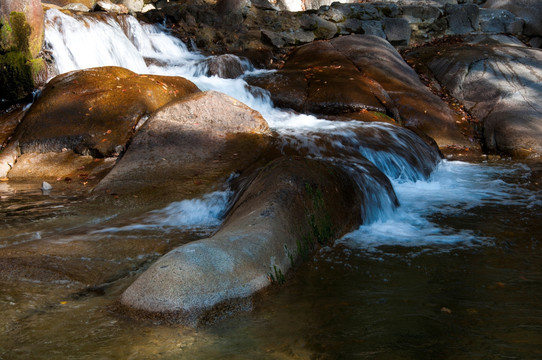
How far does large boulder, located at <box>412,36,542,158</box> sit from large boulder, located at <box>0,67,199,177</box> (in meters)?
7.18

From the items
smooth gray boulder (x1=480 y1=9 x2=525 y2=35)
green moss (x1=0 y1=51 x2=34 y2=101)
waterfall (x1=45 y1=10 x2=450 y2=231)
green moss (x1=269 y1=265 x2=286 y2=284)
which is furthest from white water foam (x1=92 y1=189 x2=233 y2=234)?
smooth gray boulder (x1=480 y1=9 x2=525 y2=35)

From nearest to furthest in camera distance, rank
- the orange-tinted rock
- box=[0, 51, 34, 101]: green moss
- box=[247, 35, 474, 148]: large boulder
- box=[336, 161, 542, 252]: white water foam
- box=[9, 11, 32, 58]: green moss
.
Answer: box=[336, 161, 542, 252]: white water foam
box=[0, 51, 34, 101]: green moss
box=[9, 11, 32, 58]: green moss
box=[247, 35, 474, 148]: large boulder
the orange-tinted rock

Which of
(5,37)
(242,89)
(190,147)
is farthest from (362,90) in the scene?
(5,37)

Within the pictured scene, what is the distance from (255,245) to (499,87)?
10813 mm

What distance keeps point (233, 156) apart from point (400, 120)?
527 cm

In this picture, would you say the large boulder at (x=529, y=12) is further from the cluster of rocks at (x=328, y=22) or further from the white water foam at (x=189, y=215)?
the white water foam at (x=189, y=215)

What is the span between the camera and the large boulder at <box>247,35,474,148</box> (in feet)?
34.1

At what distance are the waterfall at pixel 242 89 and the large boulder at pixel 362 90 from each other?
22.3 inches

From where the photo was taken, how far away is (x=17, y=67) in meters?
9.09

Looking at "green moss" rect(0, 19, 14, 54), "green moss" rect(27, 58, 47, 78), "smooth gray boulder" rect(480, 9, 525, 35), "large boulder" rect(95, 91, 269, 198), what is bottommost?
"large boulder" rect(95, 91, 269, 198)

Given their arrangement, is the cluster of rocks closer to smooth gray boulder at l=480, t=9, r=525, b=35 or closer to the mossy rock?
smooth gray boulder at l=480, t=9, r=525, b=35

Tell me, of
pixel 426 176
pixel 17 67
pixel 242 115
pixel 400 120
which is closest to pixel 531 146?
pixel 400 120

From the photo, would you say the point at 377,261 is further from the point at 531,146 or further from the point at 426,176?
the point at 531,146

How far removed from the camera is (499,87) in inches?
480
